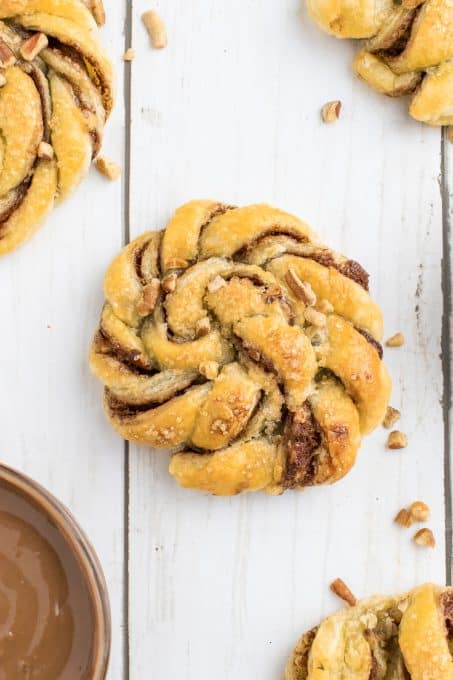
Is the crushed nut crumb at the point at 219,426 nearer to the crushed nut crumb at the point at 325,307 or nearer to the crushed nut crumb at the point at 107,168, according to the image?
the crushed nut crumb at the point at 325,307

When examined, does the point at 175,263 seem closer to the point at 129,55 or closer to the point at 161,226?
the point at 161,226

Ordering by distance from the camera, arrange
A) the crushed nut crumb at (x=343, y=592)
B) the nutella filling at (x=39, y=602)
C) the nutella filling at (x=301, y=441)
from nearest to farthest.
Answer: the nutella filling at (x=39, y=602) → the nutella filling at (x=301, y=441) → the crushed nut crumb at (x=343, y=592)

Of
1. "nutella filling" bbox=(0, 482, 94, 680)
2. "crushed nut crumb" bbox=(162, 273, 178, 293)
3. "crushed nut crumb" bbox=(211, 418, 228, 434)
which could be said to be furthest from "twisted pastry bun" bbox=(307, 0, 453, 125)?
"nutella filling" bbox=(0, 482, 94, 680)

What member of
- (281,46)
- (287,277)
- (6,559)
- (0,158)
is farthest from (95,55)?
(6,559)

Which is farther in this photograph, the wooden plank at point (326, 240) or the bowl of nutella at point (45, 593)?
the wooden plank at point (326, 240)

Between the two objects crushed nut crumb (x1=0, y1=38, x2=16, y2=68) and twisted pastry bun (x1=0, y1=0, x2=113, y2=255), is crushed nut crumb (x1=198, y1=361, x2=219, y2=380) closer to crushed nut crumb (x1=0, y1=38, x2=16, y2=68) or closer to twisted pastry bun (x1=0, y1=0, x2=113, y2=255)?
twisted pastry bun (x1=0, y1=0, x2=113, y2=255)

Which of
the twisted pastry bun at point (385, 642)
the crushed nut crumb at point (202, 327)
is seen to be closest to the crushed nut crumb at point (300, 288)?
the crushed nut crumb at point (202, 327)
